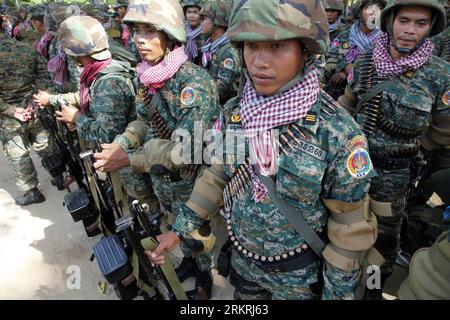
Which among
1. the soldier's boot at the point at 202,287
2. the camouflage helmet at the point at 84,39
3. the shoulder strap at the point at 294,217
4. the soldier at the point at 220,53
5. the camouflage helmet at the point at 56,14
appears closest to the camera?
the shoulder strap at the point at 294,217

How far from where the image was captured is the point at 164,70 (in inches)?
98.4

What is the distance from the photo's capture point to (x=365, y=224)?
1535 mm

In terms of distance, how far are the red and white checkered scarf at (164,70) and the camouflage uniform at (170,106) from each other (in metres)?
0.05

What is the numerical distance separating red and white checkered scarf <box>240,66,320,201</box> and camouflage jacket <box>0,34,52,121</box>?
4.40 meters

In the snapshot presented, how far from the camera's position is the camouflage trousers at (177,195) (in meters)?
2.97

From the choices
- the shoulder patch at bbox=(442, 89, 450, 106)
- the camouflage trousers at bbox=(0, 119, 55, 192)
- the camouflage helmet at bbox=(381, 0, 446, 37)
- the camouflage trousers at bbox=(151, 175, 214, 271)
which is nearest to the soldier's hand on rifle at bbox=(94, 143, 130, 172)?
the camouflage trousers at bbox=(151, 175, 214, 271)

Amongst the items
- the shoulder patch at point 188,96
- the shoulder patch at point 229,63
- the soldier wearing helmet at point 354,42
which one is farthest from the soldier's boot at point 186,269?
the soldier wearing helmet at point 354,42

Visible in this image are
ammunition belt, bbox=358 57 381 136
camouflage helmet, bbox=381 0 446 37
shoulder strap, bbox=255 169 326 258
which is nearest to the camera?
shoulder strap, bbox=255 169 326 258

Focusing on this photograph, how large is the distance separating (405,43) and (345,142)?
1.62 meters

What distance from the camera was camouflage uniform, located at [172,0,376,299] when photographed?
4.61ft

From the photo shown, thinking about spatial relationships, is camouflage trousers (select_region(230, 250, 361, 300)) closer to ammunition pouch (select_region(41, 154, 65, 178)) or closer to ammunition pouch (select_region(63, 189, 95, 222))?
ammunition pouch (select_region(63, 189, 95, 222))

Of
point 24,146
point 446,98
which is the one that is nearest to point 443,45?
point 446,98

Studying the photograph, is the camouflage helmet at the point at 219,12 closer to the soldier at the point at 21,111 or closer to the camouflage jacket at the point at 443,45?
the soldier at the point at 21,111

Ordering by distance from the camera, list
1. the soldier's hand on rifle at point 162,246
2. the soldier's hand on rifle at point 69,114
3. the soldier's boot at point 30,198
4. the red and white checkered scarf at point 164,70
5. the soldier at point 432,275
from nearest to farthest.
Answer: the soldier at point 432,275 → the soldier's hand on rifle at point 162,246 → the red and white checkered scarf at point 164,70 → the soldier's hand on rifle at point 69,114 → the soldier's boot at point 30,198
